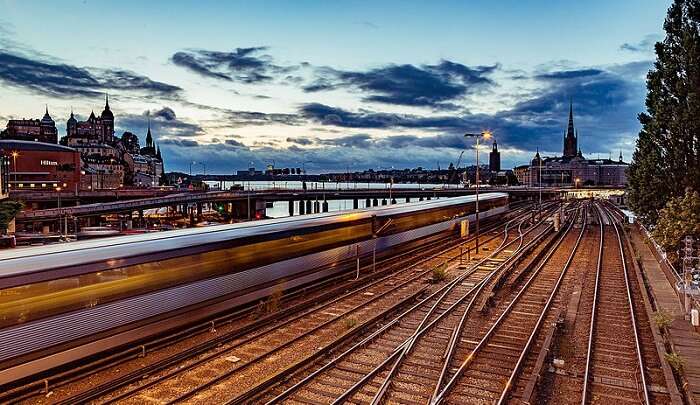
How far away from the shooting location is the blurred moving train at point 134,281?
10484mm

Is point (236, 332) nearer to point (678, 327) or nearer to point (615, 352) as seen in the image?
point (615, 352)

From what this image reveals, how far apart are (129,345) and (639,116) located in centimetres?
3172

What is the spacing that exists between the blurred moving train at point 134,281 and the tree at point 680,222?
1423 centimetres

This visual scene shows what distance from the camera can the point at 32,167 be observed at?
310ft

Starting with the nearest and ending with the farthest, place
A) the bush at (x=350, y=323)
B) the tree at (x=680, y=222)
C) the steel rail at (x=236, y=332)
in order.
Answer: the steel rail at (x=236, y=332) < the bush at (x=350, y=323) < the tree at (x=680, y=222)

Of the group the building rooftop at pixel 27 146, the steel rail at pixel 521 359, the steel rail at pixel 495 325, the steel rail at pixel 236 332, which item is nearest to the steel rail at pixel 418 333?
the steel rail at pixel 495 325

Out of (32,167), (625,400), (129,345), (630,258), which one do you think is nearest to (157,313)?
(129,345)

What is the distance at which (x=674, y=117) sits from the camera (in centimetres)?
2306

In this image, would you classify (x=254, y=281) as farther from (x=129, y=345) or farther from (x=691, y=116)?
(x=691, y=116)

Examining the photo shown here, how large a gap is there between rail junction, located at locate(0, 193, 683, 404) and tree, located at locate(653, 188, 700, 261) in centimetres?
252

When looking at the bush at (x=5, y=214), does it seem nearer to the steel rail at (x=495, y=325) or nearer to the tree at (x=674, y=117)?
the steel rail at (x=495, y=325)

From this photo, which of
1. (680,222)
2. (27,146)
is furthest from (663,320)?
(27,146)

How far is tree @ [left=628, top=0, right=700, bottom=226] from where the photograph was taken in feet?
71.8

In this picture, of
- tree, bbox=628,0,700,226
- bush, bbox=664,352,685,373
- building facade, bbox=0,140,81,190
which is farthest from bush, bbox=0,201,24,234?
building facade, bbox=0,140,81,190
